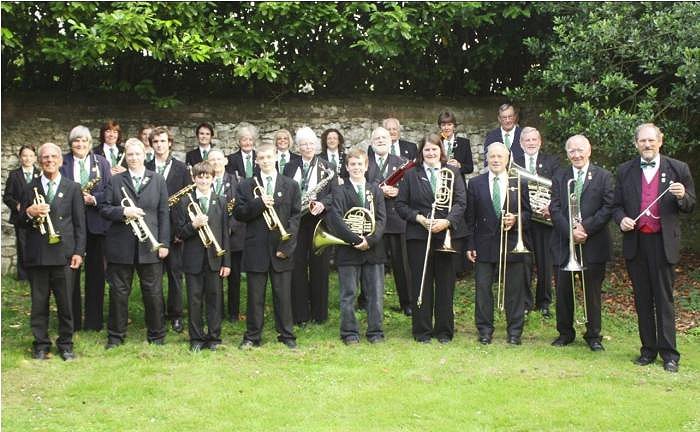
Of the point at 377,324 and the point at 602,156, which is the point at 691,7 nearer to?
the point at 602,156

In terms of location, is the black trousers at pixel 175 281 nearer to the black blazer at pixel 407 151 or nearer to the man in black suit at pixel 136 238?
the man in black suit at pixel 136 238

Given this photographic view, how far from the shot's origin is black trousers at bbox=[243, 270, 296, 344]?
9273 mm

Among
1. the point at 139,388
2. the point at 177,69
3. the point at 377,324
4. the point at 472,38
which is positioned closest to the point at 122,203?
the point at 139,388

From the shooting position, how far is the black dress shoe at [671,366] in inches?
328

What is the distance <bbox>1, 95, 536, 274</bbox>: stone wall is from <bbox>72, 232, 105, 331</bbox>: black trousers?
120 inches

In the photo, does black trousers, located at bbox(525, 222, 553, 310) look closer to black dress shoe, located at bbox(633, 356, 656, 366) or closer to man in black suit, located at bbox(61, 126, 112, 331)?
black dress shoe, located at bbox(633, 356, 656, 366)

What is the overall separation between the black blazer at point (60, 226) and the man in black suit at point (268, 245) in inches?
62.3

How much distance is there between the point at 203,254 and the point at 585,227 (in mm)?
3845

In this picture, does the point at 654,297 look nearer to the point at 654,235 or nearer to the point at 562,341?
the point at 654,235

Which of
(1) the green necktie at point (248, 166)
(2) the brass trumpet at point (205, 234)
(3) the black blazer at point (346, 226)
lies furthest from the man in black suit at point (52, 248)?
(3) the black blazer at point (346, 226)

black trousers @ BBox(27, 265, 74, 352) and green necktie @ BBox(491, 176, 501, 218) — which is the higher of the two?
green necktie @ BBox(491, 176, 501, 218)

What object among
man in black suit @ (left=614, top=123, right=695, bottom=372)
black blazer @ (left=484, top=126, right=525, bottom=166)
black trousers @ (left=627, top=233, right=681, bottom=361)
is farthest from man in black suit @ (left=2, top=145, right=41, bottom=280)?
black trousers @ (left=627, top=233, right=681, bottom=361)

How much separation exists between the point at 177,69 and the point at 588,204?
653 cm

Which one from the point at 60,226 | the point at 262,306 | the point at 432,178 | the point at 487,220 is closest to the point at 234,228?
the point at 262,306
